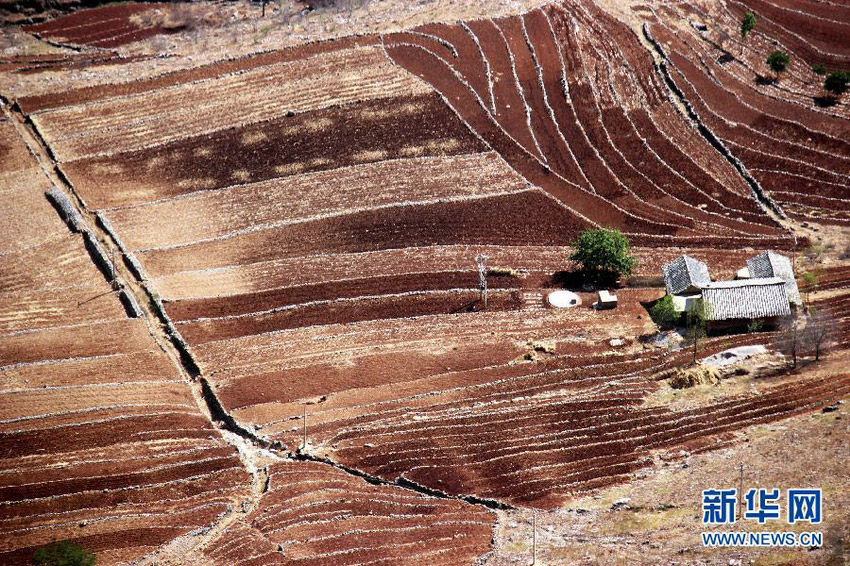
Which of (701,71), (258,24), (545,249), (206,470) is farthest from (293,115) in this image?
(206,470)

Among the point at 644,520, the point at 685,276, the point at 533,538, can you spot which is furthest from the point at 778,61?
the point at 533,538

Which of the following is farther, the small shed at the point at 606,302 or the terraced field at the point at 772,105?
the terraced field at the point at 772,105

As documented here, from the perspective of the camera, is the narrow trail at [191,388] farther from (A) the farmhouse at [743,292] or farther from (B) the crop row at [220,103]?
(A) the farmhouse at [743,292]

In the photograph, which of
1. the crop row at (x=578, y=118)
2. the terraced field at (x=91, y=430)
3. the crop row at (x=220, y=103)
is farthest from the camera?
the crop row at (x=220, y=103)

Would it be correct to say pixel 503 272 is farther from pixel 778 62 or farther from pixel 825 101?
pixel 778 62

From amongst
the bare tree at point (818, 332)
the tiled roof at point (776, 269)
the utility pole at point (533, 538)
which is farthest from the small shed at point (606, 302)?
the utility pole at point (533, 538)

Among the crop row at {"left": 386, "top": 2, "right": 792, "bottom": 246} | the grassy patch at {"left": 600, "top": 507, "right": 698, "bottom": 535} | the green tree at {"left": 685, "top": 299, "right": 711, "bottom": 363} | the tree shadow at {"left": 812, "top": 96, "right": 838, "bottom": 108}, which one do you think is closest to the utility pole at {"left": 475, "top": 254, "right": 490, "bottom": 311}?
the crop row at {"left": 386, "top": 2, "right": 792, "bottom": 246}
